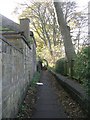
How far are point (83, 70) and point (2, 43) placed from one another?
3.11 meters

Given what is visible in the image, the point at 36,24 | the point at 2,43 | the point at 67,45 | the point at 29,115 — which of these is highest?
the point at 36,24

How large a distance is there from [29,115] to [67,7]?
30.5 meters

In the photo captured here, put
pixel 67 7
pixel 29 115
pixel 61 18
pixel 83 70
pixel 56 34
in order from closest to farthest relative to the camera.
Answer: pixel 83 70, pixel 29 115, pixel 61 18, pixel 67 7, pixel 56 34

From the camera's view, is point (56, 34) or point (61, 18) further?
point (56, 34)

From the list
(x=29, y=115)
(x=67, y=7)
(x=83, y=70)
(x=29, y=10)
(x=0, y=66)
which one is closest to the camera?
(x=0, y=66)

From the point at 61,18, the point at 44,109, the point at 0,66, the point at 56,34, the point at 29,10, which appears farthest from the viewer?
the point at 56,34

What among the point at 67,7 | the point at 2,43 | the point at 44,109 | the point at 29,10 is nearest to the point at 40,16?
the point at 29,10

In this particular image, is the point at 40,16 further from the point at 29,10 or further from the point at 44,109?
the point at 44,109

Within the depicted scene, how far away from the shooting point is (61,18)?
19.4 meters

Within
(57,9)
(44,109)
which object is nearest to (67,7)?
(57,9)

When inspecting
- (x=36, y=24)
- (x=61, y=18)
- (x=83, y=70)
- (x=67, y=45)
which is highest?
(x=36, y=24)

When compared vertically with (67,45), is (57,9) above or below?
above

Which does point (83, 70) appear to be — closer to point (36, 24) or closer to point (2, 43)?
point (2, 43)

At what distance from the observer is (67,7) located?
37594 millimetres
